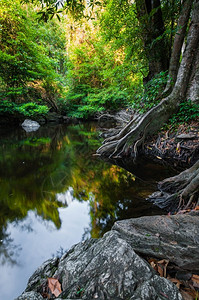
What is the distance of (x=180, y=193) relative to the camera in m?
2.40

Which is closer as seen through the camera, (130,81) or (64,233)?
(64,233)

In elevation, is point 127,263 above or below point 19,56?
below

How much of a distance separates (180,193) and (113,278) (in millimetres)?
1832

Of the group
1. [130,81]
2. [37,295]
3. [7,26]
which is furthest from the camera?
[7,26]

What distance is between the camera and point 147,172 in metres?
4.08

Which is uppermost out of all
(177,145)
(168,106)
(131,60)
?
(131,60)

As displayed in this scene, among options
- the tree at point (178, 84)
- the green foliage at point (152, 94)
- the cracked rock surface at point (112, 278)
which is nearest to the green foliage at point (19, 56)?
the green foliage at point (152, 94)

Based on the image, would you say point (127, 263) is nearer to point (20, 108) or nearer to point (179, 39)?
point (179, 39)

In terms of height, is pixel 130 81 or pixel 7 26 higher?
pixel 7 26

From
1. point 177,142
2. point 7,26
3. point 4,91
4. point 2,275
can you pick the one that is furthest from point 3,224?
point 7,26

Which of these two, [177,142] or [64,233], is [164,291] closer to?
[64,233]

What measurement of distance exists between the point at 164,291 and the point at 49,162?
498cm

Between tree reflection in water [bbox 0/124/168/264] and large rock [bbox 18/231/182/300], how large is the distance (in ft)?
3.43

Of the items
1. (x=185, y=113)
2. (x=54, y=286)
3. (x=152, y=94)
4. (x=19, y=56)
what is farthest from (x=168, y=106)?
(x=19, y=56)
